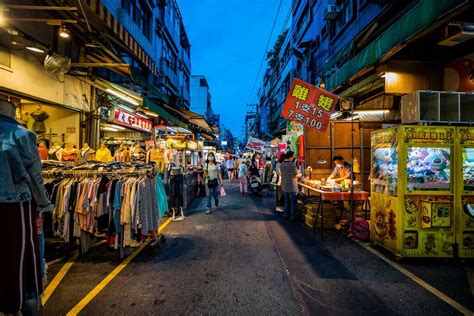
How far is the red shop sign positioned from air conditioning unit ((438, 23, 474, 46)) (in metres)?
10.6

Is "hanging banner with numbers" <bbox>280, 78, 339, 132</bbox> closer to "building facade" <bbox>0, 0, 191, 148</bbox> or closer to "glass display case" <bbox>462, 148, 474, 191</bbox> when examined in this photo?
"glass display case" <bbox>462, 148, 474, 191</bbox>

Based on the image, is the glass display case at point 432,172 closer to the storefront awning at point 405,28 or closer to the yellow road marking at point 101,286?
the storefront awning at point 405,28

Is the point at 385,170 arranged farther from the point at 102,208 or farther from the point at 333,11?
the point at 333,11

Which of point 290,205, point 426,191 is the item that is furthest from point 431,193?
point 290,205

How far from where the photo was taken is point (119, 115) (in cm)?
1105

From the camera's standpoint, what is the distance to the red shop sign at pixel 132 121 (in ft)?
36.2

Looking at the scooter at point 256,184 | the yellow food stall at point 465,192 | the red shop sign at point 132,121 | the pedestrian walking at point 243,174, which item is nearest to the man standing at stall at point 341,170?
the yellow food stall at point 465,192

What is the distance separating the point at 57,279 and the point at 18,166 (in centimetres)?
270

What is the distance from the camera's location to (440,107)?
514cm

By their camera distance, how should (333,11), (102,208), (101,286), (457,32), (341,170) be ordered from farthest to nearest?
(333,11) → (341,170) → (457,32) → (102,208) → (101,286)

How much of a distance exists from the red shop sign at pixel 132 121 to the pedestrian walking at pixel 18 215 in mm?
8957

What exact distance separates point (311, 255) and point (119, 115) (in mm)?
9244

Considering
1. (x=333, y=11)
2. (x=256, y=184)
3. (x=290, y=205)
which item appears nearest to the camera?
(x=290, y=205)

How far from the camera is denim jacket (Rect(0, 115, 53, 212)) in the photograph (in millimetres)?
2287
